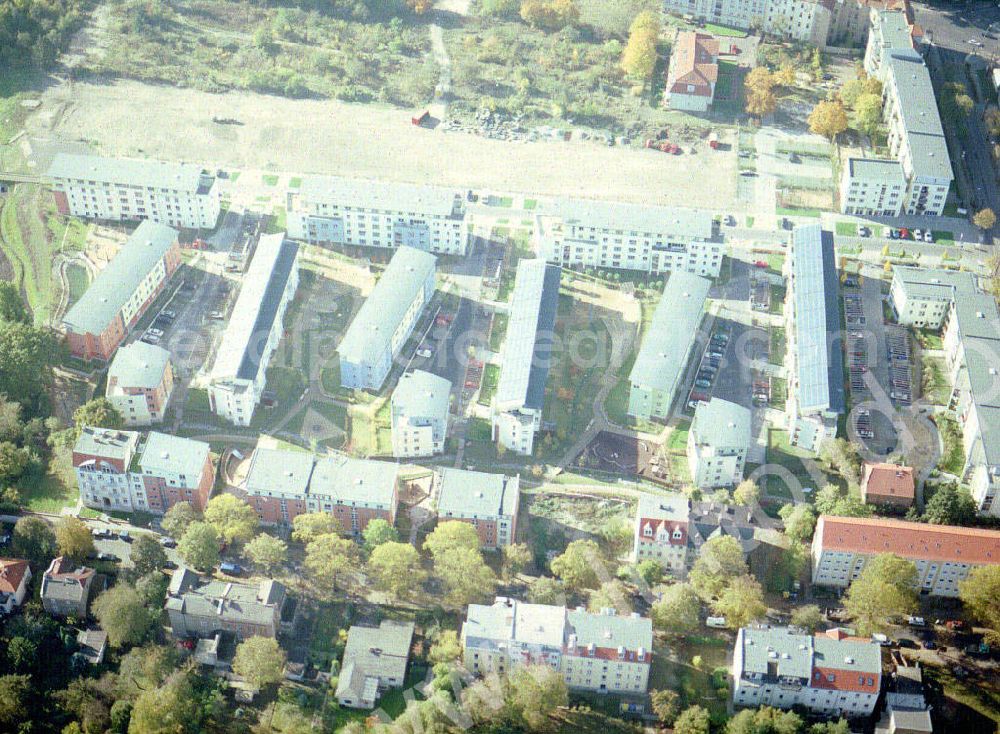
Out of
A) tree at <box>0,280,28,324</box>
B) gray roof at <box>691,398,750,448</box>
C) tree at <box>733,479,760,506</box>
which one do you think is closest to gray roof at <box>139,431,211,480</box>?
tree at <box>0,280,28,324</box>

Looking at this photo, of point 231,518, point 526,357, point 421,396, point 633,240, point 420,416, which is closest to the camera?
point 231,518

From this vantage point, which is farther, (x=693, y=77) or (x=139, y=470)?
(x=693, y=77)

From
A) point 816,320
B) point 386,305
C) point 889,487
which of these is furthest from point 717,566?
point 386,305

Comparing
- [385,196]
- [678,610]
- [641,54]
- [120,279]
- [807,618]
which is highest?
[641,54]

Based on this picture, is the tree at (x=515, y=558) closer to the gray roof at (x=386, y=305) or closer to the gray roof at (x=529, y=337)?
the gray roof at (x=529, y=337)

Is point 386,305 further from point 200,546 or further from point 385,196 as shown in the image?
point 200,546

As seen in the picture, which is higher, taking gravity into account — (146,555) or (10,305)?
(10,305)

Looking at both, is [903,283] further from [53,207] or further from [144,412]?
[53,207]
